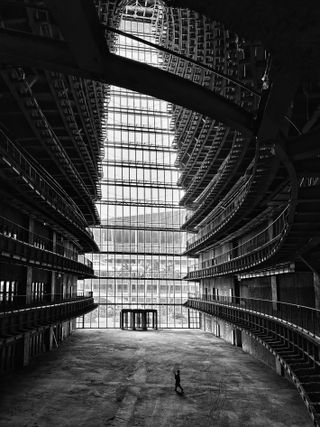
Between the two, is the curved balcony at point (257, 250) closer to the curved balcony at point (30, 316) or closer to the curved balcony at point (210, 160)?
the curved balcony at point (210, 160)

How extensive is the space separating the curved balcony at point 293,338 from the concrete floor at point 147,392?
263 centimetres

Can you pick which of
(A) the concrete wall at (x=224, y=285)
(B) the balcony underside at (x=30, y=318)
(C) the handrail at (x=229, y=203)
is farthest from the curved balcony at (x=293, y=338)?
(B) the balcony underside at (x=30, y=318)

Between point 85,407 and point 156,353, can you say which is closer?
point 85,407

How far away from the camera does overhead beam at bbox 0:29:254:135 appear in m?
5.68

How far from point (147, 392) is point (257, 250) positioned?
10.3m

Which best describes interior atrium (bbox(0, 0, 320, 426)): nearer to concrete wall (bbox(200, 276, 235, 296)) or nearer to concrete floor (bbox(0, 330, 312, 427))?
concrete wall (bbox(200, 276, 235, 296))

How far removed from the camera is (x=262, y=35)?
4133 millimetres

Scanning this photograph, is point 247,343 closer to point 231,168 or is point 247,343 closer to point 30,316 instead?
point 231,168

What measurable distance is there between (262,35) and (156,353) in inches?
1370

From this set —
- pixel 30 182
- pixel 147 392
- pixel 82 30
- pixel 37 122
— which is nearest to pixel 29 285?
pixel 30 182

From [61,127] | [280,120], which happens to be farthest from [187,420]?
[61,127]

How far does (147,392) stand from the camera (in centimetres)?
2283

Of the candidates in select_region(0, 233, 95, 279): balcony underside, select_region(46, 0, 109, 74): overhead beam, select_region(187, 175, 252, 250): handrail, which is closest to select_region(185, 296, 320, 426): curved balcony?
select_region(187, 175, 252, 250): handrail

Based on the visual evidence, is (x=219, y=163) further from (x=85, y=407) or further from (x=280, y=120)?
(x=280, y=120)
